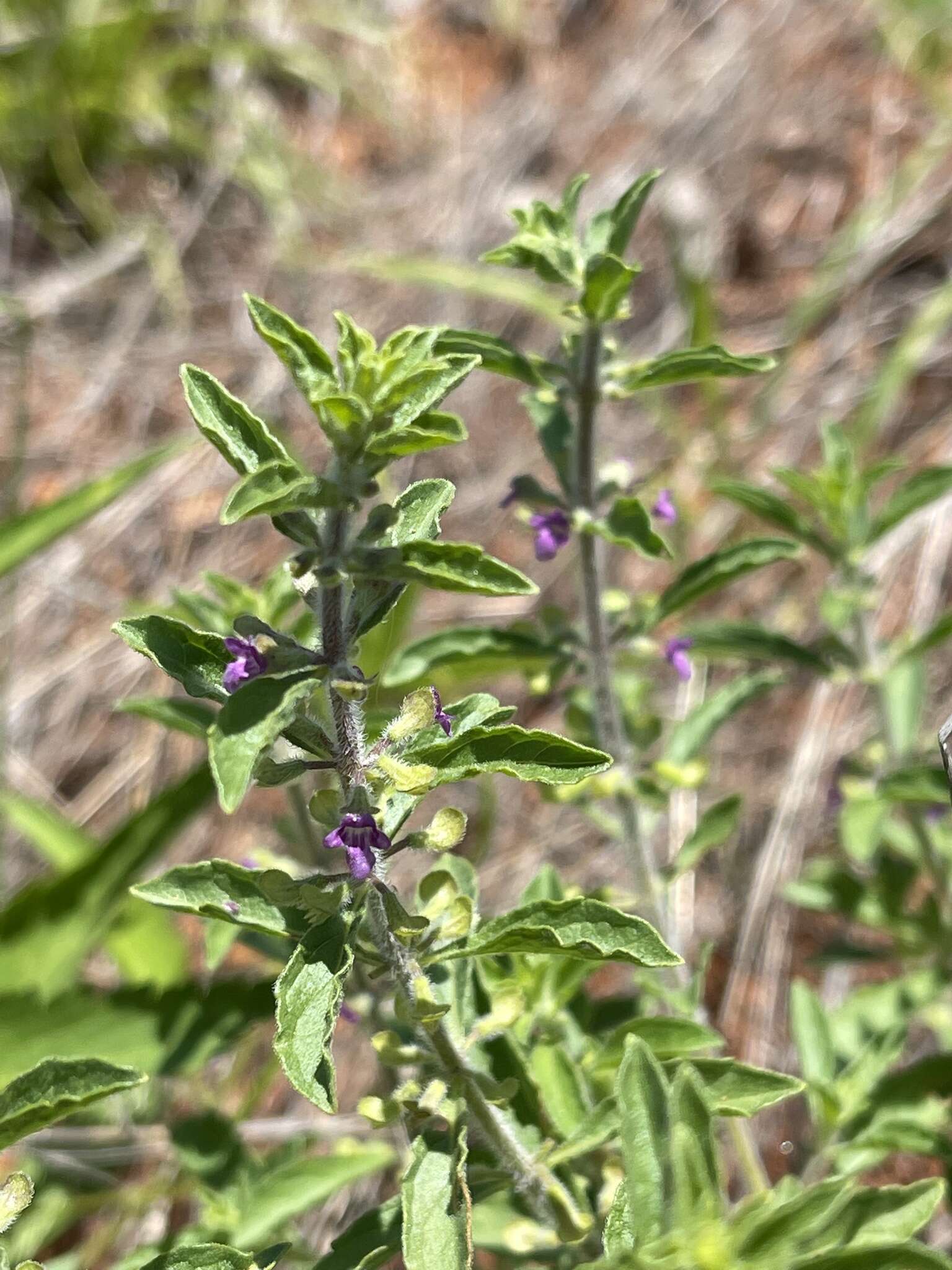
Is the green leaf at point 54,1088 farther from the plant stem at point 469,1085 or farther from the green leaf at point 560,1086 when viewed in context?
the green leaf at point 560,1086

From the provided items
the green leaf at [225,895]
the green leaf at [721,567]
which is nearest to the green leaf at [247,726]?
the green leaf at [225,895]

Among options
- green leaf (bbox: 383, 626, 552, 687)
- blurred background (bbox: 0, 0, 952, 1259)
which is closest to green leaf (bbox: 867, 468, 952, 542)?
green leaf (bbox: 383, 626, 552, 687)

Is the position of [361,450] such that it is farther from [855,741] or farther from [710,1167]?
[855,741]

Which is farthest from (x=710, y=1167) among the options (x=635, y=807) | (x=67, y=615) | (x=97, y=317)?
(x=97, y=317)

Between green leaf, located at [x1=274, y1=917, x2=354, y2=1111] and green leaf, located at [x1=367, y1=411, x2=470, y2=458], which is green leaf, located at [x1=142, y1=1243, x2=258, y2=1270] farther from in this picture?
green leaf, located at [x1=367, y1=411, x2=470, y2=458]

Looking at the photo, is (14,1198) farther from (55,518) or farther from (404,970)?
(55,518)

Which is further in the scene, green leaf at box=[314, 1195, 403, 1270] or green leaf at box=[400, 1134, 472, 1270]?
green leaf at box=[314, 1195, 403, 1270]
